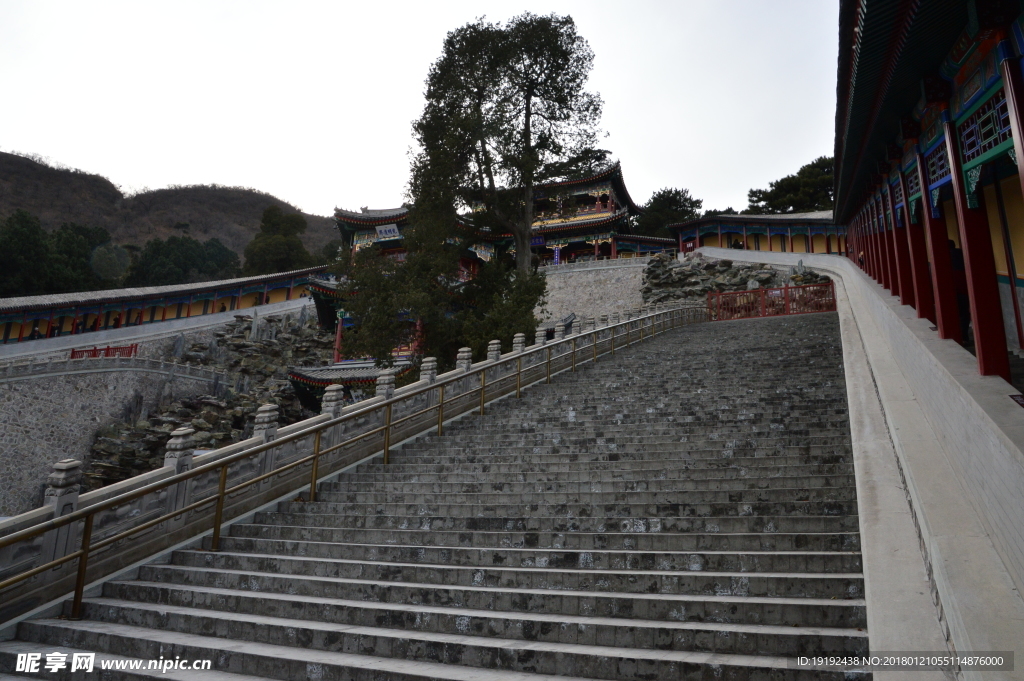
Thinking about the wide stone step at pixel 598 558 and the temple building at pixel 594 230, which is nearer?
the wide stone step at pixel 598 558

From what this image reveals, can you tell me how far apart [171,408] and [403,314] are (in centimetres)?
1641

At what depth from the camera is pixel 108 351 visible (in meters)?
31.7

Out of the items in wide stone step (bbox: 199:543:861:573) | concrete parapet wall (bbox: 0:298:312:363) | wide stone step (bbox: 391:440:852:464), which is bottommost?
wide stone step (bbox: 199:543:861:573)

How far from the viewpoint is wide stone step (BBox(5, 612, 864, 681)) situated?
11.3 ft

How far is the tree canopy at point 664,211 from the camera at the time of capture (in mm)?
53688

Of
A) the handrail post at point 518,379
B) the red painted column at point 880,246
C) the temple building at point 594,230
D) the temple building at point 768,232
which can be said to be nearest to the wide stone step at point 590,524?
the handrail post at point 518,379

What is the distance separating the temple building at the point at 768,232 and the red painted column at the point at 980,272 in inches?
1493

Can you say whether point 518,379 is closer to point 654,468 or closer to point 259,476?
point 654,468

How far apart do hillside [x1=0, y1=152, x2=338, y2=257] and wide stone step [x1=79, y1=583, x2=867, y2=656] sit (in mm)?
85971

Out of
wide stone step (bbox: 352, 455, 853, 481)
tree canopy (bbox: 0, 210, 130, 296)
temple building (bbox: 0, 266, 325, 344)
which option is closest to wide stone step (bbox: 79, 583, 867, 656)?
wide stone step (bbox: 352, 455, 853, 481)

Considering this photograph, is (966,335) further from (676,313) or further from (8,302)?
(8,302)

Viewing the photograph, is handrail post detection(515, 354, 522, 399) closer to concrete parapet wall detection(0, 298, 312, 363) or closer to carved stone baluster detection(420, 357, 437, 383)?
carved stone baluster detection(420, 357, 437, 383)

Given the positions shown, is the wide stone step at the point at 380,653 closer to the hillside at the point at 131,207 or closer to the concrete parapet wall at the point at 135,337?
the concrete parapet wall at the point at 135,337

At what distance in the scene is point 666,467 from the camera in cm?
724
